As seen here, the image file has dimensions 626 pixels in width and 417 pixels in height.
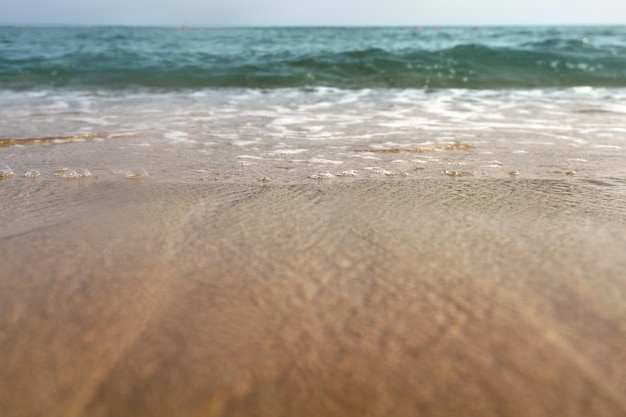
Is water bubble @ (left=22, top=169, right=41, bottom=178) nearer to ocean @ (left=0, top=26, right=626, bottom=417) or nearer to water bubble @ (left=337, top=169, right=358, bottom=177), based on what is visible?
ocean @ (left=0, top=26, right=626, bottom=417)

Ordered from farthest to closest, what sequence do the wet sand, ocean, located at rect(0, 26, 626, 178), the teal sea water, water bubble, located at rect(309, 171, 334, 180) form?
the teal sea water → ocean, located at rect(0, 26, 626, 178) → water bubble, located at rect(309, 171, 334, 180) → the wet sand

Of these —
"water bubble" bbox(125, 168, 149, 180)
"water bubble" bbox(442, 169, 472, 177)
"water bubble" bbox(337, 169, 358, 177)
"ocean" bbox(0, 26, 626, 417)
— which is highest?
"ocean" bbox(0, 26, 626, 417)

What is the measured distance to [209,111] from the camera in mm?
5234

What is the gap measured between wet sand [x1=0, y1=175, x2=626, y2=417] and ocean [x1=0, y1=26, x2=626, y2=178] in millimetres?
977

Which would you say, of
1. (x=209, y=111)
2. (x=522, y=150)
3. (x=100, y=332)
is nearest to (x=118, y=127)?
(x=209, y=111)

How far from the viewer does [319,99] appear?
6.43m

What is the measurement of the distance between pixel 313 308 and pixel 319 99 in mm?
5349

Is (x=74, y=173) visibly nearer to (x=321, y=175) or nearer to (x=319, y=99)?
(x=321, y=175)

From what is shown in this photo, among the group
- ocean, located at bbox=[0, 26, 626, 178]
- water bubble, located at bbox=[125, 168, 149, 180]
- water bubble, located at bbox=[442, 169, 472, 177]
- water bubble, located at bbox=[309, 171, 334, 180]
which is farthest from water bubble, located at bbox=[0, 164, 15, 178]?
water bubble, located at bbox=[442, 169, 472, 177]

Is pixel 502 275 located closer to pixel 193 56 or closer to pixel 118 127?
pixel 118 127

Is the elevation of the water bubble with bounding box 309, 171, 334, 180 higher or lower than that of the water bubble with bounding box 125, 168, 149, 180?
higher

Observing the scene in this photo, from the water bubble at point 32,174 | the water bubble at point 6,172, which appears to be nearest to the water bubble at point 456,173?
the water bubble at point 32,174

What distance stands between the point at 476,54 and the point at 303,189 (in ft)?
32.4

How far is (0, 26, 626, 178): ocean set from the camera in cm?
351
